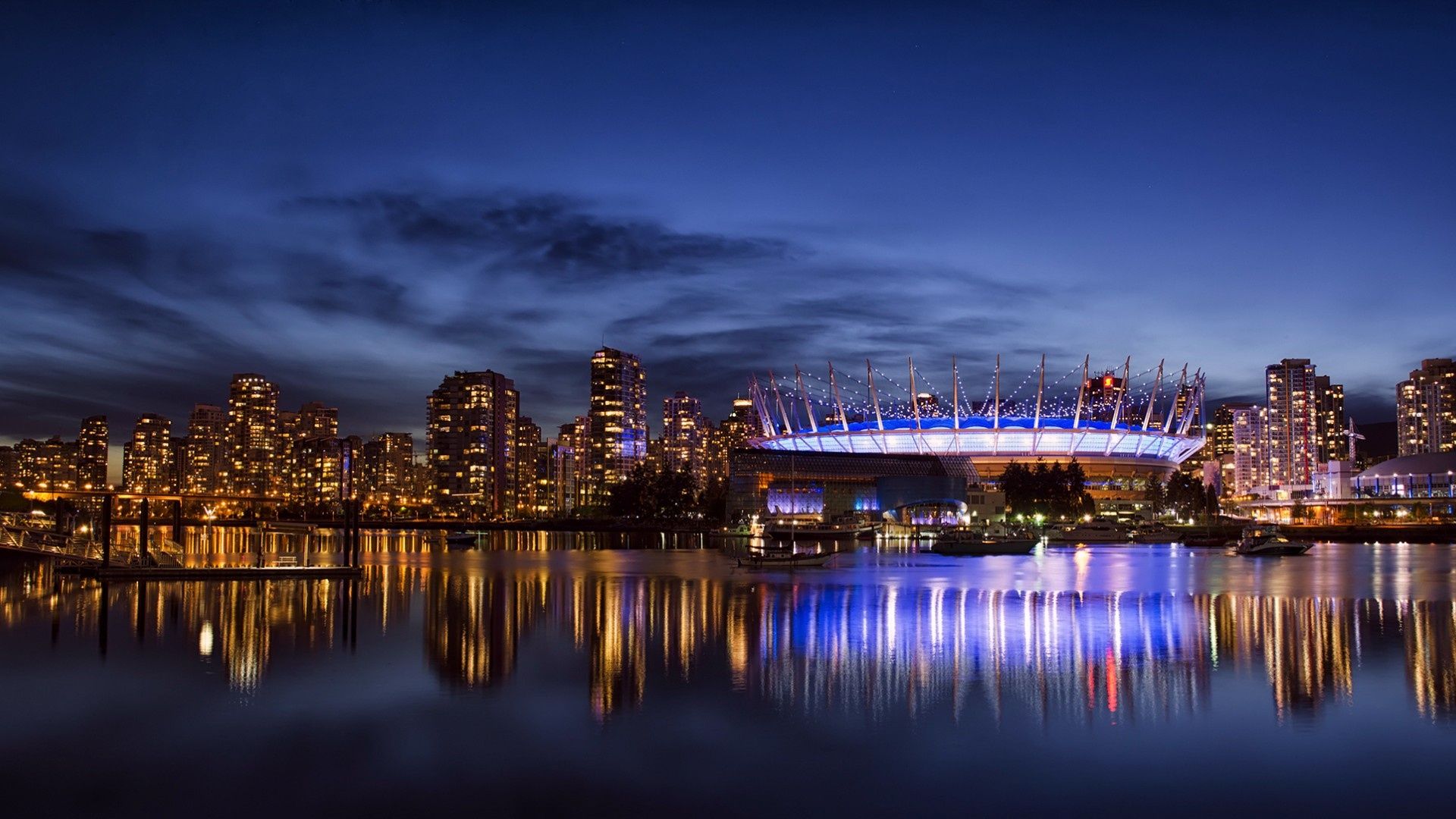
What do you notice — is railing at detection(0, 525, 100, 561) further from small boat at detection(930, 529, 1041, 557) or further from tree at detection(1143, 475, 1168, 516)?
tree at detection(1143, 475, 1168, 516)

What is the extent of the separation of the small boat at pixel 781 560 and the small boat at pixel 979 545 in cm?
2058

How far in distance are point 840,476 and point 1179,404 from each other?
80.9 meters

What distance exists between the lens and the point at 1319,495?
643 feet

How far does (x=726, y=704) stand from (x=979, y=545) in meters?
64.4

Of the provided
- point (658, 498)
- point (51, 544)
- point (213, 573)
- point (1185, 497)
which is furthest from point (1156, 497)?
point (51, 544)

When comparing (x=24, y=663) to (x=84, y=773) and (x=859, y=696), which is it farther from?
(x=859, y=696)

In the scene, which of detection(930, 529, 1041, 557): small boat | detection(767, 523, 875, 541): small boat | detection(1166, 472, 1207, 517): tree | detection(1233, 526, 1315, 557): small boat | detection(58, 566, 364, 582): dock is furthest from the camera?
detection(1166, 472, 1207, 517): tree

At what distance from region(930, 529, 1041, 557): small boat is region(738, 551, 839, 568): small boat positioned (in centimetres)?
2058

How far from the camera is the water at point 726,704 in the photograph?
1531cm

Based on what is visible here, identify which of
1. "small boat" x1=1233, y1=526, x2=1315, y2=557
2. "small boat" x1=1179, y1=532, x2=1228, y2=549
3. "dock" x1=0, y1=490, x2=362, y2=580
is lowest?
"small boat" x1=1179, y1=532, x2=1228, y2=549

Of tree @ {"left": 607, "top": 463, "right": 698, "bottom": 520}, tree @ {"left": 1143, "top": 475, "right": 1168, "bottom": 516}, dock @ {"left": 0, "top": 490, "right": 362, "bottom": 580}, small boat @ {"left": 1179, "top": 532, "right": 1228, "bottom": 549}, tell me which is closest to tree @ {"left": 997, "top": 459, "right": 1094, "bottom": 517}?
small boat @ {"left": 1179, "top": 532, "right": 1228, "bottom": 549}

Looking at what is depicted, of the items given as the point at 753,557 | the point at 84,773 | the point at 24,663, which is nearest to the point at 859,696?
the point at 84,773

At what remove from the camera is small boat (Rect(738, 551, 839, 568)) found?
60.7 meters

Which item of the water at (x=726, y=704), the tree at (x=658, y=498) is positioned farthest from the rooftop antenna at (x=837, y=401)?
the water at (x=726, y=704)
